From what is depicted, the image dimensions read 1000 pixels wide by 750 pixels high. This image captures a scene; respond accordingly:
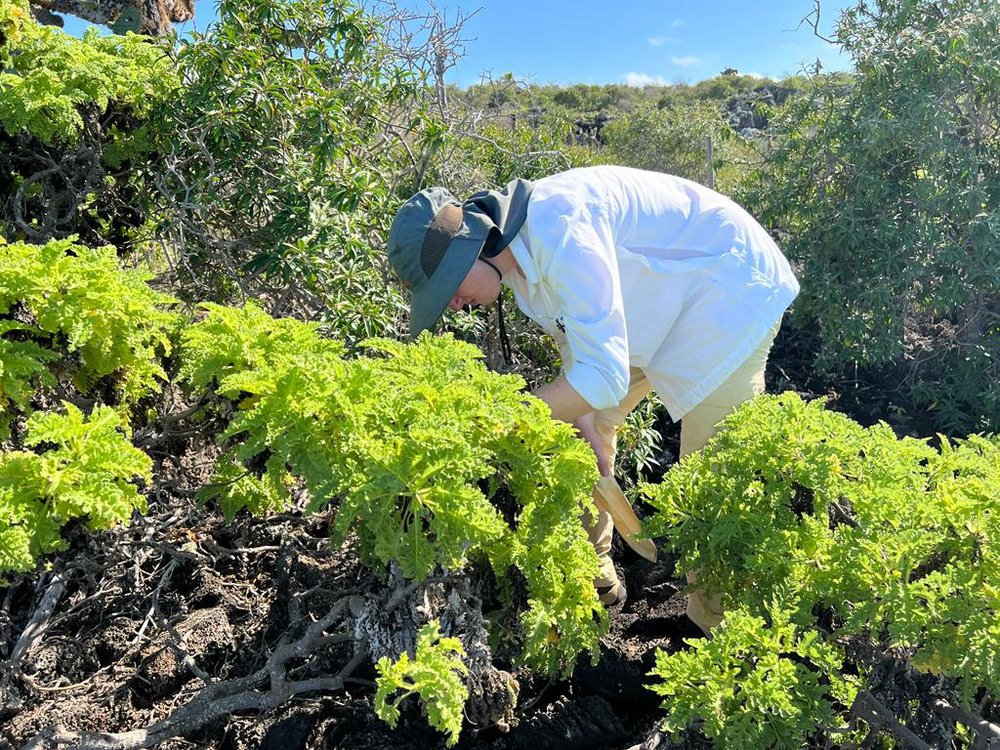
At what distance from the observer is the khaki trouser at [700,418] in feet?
7.83

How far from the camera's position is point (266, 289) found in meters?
3.45

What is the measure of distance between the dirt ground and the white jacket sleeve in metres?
0.75

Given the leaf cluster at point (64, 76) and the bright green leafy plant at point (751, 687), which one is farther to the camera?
the leaf cluster at point (64, 76)

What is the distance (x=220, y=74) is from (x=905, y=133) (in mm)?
3620

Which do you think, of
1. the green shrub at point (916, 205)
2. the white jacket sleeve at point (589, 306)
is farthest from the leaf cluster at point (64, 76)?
the green shrub at point (916, 205)

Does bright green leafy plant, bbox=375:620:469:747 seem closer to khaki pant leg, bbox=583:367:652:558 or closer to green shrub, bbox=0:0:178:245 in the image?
khaki pant leg, bbox=583:367:652:558

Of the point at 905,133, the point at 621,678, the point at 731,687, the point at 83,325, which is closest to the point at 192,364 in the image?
the point at 83,325

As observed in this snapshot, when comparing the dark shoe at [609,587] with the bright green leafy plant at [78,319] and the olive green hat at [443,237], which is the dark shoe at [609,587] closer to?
the olive green hat at [443,237]

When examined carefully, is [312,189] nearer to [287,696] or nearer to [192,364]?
[192,364]

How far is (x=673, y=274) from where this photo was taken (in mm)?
2250

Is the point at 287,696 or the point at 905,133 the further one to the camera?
the point at 905,133

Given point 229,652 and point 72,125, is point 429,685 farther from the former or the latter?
point 72,125

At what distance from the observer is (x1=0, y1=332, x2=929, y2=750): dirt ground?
2057mm

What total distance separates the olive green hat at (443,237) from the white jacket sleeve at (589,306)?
5.9 inches
